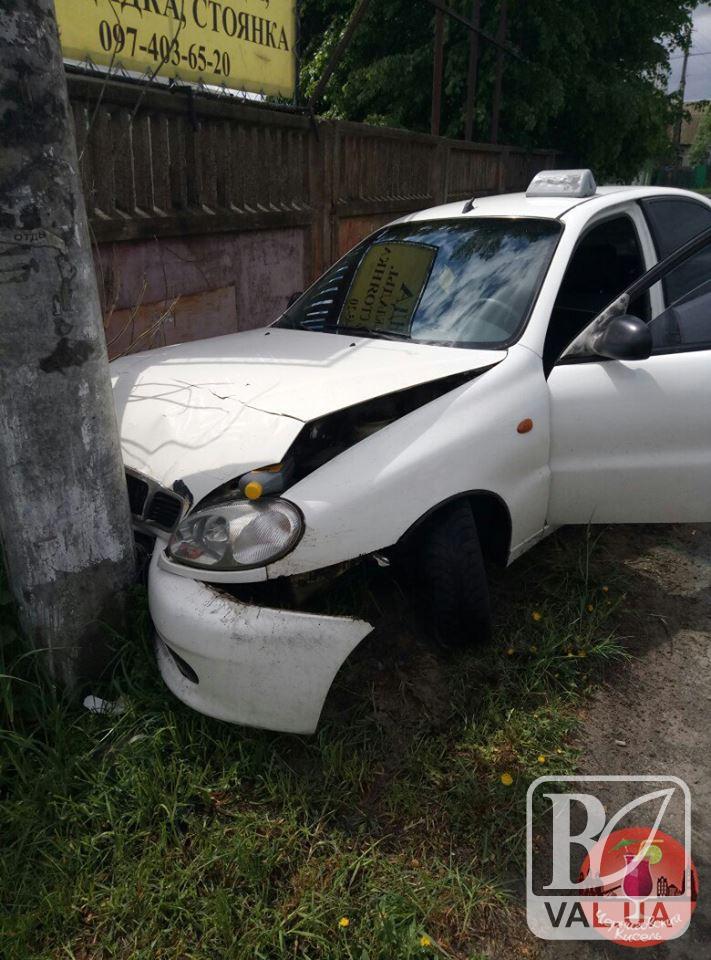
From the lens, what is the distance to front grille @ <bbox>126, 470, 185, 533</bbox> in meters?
2.43

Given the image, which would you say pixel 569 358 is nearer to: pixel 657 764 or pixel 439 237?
pixel 439 237

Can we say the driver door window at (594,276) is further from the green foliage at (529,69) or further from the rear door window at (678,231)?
the green foliage at (529,69)

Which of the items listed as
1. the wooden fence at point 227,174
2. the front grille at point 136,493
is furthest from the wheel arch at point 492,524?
the wooden fence at point 227,174

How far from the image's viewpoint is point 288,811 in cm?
214

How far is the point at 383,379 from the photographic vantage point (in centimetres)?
259

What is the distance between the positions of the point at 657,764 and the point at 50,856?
1822 mm

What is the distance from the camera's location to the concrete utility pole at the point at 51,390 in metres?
2.02

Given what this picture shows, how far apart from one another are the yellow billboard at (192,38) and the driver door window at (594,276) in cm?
245

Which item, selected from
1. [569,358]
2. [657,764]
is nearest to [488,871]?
[657,764]

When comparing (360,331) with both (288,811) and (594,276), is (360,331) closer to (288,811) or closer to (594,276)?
(594,276)

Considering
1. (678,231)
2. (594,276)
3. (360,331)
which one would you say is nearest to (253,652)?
(360,331)

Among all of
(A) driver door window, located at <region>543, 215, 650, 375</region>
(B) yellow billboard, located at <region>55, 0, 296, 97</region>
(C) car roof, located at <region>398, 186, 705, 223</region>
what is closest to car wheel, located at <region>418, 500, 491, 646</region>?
(A) driver door window, located at <region>543, 215, 650, 375</region>

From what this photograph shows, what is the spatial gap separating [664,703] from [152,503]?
6.28 feet

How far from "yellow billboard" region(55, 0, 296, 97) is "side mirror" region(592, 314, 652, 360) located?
2822 mm
